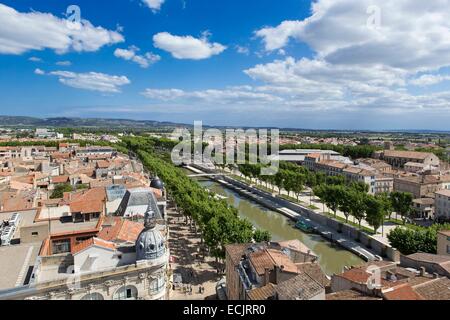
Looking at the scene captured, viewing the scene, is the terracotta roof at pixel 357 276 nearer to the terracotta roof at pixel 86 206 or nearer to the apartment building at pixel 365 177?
the terracotta roof at pixel 86 206

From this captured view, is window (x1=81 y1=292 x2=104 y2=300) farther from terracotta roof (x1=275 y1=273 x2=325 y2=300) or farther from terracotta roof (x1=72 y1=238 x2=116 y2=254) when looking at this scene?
terracotta roof (x1=275 y1=273 x2=325 y2=300)

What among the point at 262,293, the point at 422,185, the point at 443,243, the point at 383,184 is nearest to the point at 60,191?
the point at 262,293

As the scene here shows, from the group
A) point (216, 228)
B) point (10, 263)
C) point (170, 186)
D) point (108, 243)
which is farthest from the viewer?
point (170, 186)

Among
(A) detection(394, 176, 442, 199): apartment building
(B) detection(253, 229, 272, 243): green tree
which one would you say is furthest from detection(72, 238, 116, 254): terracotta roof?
(A) detection(394, 176, 442, 199): apartment building
